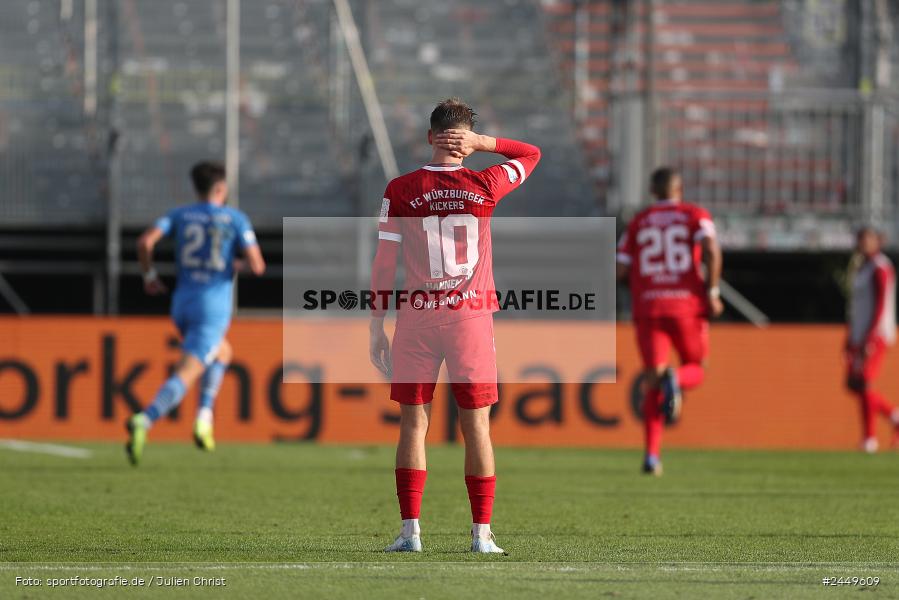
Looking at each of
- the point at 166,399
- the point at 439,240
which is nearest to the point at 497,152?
the point at 439,240

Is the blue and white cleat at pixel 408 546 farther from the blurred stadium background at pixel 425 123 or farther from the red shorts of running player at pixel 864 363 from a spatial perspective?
the blurred stadium background at pixel 425 123

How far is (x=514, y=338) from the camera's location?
50.0ft

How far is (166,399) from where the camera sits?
10734 mm

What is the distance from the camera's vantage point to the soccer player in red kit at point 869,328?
14.5 metres

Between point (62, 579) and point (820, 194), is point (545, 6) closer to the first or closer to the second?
point (820, 194)

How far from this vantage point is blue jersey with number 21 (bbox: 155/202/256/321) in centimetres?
1105

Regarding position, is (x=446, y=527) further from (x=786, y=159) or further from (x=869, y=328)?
(x=786, y=159)

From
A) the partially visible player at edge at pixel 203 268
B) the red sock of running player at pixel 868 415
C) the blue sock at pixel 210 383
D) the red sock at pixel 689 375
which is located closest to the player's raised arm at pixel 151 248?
the partially visible player at edge at pixel 203 268

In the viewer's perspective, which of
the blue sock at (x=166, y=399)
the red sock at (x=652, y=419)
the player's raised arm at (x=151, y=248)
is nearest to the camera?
the blue sock at (x=166, y=399)

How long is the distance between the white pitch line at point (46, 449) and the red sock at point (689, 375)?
463 cm

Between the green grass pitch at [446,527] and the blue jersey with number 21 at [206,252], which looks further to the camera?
the blue jersey with number 21 at [206,252]

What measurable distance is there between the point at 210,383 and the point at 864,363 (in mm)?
6195

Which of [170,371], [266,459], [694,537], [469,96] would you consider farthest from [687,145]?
[694,537]

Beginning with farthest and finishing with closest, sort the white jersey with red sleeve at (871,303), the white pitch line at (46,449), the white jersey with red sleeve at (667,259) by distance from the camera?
the white jersey with red sleeve at (871,303) < the white pitch line at (46,449) < the white jersey with red sleeve at (667,259)
